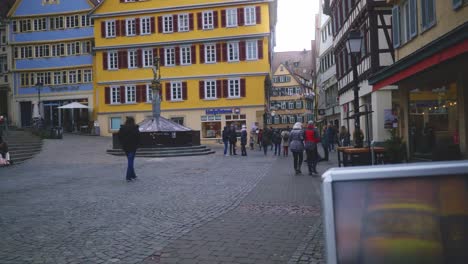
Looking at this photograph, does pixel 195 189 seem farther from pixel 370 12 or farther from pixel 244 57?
pixel 244 57

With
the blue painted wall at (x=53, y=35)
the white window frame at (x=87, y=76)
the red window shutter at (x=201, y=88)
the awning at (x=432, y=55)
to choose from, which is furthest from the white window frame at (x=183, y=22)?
the awning at (x=432, y=55)

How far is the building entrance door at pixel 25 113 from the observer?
48.3m

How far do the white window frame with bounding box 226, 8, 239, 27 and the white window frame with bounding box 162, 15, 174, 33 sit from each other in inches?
202

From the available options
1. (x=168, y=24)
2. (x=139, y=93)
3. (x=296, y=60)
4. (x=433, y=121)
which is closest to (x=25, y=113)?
(x=139, y=93)

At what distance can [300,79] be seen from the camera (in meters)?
87.3

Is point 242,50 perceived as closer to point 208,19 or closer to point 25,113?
point 208,19

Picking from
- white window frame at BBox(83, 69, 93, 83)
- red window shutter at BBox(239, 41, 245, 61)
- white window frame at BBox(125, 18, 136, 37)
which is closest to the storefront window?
red window shutter at BBox(239, 41, 245, 61)

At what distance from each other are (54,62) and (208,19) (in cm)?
1767

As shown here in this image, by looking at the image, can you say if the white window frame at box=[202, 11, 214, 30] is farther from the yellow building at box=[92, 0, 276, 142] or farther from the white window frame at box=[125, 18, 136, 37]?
the white window frame at box=[125, 18, 136, 37]

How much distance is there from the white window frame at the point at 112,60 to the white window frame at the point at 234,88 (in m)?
10.9

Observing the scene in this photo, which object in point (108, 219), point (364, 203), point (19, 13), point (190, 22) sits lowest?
point (108, 219)

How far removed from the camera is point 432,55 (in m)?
8.82

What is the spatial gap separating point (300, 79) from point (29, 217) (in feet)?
269

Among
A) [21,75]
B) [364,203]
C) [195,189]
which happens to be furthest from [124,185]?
[21,75]
